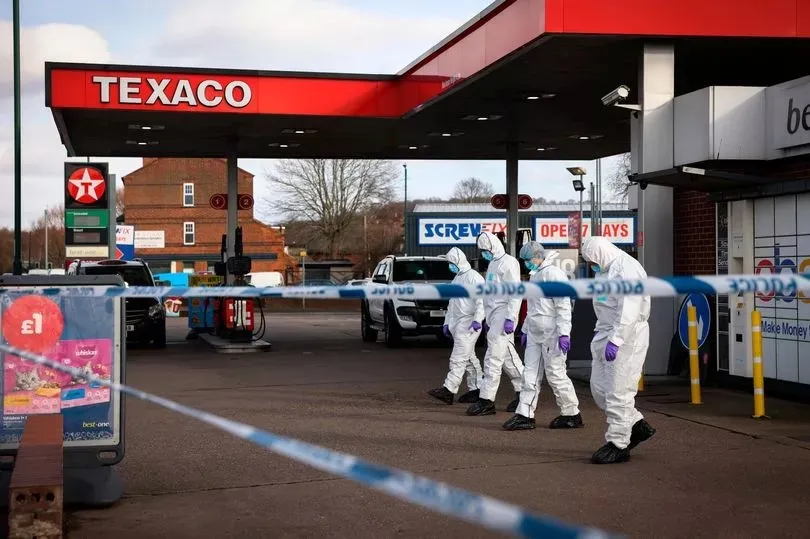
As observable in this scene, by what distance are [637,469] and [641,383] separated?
561 cm

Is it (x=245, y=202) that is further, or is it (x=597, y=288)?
(x=245, y=202)

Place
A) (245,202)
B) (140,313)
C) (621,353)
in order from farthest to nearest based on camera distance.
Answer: (245,202) < (140,313) < (621,353)

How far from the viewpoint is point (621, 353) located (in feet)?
28.6

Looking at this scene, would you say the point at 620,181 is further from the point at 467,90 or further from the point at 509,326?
the point at 509,326

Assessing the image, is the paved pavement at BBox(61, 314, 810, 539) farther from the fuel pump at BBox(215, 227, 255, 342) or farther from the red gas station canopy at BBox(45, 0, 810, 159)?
the fuel pump at BBox(215, 227, 255, 342)

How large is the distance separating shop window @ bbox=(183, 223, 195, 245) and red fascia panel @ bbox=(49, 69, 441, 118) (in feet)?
182

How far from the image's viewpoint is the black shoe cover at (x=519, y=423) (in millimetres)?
10578

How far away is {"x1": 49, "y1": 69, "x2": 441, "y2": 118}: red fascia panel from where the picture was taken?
64.1ft

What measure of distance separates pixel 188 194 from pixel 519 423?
6793 centimetres

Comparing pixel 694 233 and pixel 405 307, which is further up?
pixel 694 233

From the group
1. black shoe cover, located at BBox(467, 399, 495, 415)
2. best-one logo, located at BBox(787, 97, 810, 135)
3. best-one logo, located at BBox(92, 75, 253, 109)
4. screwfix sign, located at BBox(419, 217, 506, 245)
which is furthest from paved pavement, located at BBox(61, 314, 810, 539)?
screwfix sign, located at BBox(419, 217, 506, 245)

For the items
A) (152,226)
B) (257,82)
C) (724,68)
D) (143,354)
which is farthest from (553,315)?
(152,226)

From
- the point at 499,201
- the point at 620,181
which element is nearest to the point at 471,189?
the point at 620,181

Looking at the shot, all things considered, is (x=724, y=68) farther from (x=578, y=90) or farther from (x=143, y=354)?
(x=143, y=354)
